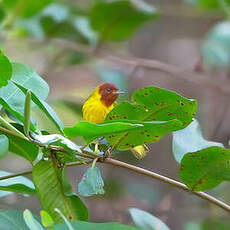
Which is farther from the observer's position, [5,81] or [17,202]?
[17,202]

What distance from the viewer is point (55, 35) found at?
366 centimetres

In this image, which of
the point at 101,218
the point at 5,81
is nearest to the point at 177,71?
the point at 101,218

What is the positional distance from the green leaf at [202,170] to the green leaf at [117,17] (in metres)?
2.07

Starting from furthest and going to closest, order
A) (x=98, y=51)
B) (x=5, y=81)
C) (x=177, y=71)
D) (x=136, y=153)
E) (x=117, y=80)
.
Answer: (x=117, y=80) < (x=98, y=51) < (x=177, y=71) < (x=136, y=153) < (x=5, y=81)

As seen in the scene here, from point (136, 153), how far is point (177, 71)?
50.1 inches

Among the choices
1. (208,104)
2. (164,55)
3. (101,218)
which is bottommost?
(101,218)

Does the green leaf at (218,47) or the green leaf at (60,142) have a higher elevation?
the green leaf at (60,142)

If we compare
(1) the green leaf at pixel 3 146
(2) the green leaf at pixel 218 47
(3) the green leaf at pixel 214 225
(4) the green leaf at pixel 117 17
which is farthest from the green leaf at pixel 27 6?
(1) the green leaf at pixel 3 146

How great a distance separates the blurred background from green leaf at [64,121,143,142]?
188 cm

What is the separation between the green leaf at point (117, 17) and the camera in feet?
11.2

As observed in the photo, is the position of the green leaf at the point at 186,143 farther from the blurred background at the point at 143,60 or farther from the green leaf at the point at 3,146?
the blurred background at the point at 143,60

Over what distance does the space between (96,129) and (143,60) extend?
225cm

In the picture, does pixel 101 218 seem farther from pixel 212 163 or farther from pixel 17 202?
pixel 212 163

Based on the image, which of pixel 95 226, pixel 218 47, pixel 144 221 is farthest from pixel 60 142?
pixel 218 47
